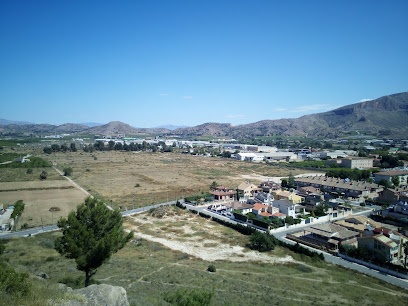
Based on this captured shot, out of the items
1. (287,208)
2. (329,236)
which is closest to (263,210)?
(287,208)

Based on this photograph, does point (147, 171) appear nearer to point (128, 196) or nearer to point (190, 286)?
point (128, 196)

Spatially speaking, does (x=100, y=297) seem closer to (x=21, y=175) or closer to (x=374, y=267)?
(x=374, y=267)

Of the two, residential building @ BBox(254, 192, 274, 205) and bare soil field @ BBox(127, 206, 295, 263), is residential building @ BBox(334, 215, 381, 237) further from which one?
residential building @ BBox(254, 192, 274, 205)

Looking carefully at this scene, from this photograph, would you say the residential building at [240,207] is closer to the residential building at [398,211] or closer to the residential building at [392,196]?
the residential building at [398,211]

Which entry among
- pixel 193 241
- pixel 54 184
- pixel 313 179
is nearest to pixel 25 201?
pixel 54 184

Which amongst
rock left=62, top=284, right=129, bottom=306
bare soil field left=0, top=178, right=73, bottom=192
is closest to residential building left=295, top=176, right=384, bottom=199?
rock left=62, top=284, right=129, bottom=306

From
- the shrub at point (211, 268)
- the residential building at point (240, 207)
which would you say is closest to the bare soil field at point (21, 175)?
the residential building at point (240, 207)

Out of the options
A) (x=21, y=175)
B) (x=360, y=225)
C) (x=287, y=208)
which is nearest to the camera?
(x=360, y=225)
